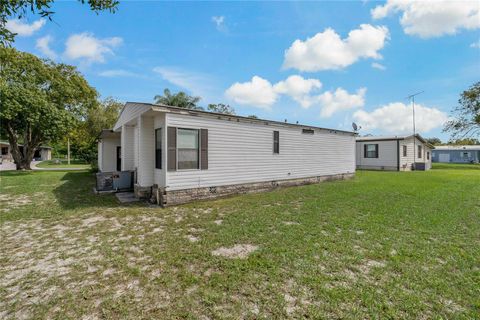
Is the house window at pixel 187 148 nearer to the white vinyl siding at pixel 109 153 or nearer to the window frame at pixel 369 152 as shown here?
the white vinyl siding at pixel 109 153

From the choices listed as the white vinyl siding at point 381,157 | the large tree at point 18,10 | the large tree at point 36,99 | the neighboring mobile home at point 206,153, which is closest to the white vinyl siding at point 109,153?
the neighboring mobile home at point 206,153

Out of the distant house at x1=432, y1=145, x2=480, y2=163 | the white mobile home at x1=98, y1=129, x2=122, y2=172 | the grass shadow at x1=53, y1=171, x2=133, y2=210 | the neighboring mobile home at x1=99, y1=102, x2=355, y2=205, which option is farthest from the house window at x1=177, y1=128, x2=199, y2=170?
the distant house at x1=432, y1=145, x2=480, y2=163

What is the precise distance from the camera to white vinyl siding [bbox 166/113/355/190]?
733 cm

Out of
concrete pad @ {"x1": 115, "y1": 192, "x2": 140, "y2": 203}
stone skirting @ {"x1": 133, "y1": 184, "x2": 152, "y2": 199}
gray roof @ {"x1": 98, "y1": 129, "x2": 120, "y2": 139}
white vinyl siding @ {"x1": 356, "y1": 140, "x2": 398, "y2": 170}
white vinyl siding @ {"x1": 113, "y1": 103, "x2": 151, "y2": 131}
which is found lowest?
concrete pad @ {"x1": 115, "y1": 192, "x2": 140, "y2": 203}

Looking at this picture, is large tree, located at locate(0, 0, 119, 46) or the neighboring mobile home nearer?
large tree, located at locate(0, 0, 119, 46)

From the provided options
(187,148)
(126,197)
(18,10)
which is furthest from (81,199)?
(18,10)

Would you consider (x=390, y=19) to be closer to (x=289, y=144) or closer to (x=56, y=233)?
(x=289, y=144)

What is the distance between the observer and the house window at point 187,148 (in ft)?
23.1

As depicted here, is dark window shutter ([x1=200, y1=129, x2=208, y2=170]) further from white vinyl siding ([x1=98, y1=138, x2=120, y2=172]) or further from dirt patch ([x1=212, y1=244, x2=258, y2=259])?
white vinyl siding ([x1=98, y1=138, x2=120, y2=172])

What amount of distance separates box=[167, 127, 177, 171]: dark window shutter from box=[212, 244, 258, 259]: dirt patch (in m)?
3.68

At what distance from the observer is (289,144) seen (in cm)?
1011

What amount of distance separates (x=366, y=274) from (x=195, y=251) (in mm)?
2409

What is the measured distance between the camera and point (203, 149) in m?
7.41

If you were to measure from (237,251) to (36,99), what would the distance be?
18095mm
